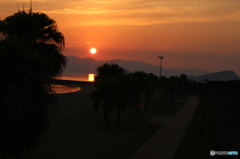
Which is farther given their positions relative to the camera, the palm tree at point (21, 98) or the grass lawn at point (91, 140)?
the grass lawn at point (91, 140)

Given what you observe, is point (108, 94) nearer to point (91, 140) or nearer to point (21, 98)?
point (91, 140)

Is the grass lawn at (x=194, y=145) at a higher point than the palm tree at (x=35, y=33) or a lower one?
lower

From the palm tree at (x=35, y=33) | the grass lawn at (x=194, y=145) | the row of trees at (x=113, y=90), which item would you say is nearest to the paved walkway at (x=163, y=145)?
the grass lawn at (x=194, y=145)

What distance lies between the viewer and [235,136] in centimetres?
983

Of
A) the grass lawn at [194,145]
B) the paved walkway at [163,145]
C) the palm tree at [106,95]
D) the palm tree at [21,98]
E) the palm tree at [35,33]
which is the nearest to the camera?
the palm tree at [21,98]

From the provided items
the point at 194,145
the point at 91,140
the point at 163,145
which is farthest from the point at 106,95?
the point at 194,145

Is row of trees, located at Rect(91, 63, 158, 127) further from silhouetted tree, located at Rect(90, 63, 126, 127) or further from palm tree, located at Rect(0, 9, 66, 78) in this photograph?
palm tree, located at Rect(0, 9, 66, 78)

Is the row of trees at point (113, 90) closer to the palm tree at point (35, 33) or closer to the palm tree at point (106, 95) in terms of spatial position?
the palm tree at point (106, 95)

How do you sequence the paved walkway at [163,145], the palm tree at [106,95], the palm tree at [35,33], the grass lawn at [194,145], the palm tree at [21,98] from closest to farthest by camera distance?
the palm tree at [21,98] → the palm tree at [35,33] → the paved walkway at [163,145] → the grass lawn at [194,145] → the palm tree at [106,95]

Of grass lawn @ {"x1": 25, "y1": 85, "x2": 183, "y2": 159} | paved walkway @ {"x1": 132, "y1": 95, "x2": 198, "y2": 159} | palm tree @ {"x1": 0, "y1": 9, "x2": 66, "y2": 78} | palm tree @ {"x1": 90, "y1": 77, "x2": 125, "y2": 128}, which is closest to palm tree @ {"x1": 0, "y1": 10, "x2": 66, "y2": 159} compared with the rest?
palm tree @ {"x1": 0, "y1": 9, "x2": 66, "y2": 78}

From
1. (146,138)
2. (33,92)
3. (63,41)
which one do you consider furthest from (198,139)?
(33,92)

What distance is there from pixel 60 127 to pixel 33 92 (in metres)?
18.2

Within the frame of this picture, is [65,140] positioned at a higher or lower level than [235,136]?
lower

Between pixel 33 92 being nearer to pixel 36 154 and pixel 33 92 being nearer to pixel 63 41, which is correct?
pixel 63 41
